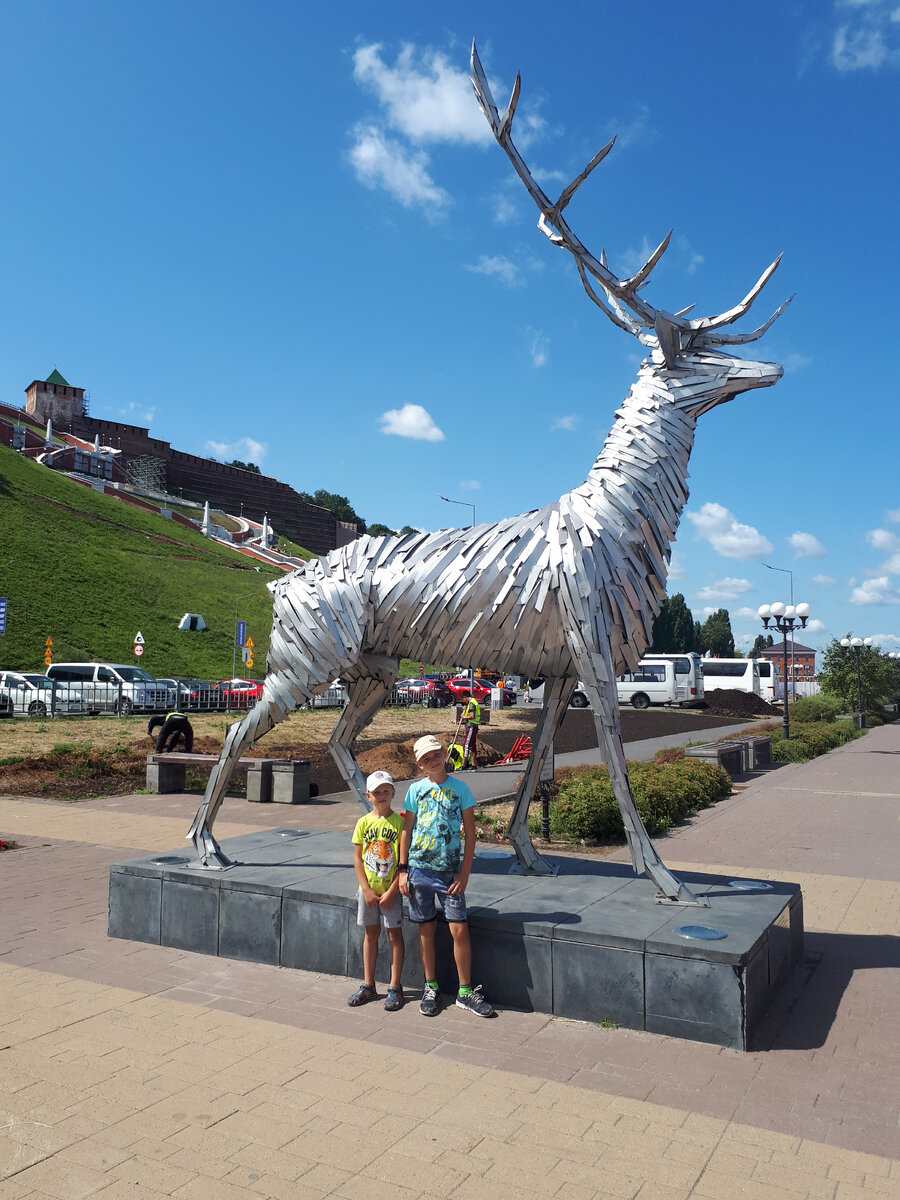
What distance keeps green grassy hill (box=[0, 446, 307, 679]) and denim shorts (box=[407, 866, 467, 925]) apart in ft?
116

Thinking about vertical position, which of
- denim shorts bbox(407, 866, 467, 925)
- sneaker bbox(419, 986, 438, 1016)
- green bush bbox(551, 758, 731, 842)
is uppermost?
denim shorts bbox(407, 866, 467, 925)

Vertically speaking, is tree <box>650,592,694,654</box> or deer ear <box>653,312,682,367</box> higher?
tree <box>650,592,694,654</box>

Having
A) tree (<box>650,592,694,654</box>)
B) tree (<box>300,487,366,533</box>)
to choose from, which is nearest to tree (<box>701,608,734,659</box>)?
tree (<box>650,592,694,654</box>)

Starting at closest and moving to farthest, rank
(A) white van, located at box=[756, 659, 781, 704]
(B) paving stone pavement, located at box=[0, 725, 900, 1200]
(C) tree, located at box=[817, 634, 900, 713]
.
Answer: (B) paving stone pavement, located at box=[0, 725, 900, 1200]
(C) tree, located at box=[817, 634, 900, 713]
(A) white van, located at box=[756, 659, 781, 704]

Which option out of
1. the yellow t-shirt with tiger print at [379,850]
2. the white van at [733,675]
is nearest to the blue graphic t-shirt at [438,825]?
the yellow t-shirt with tiger print at [379,850]

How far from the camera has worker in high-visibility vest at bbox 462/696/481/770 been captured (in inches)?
630

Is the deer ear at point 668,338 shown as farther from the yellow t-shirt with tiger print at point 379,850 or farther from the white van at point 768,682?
the white van at point 768,682

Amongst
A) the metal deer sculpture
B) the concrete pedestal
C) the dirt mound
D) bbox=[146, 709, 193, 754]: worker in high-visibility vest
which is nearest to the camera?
the concrete pedestal

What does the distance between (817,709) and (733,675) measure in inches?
A: 552

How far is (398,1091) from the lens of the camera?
3.75 metres

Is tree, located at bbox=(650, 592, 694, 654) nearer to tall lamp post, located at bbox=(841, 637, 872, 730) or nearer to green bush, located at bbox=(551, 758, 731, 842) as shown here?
tall lamp post, located at bbox=(841, 637, 872, 730)

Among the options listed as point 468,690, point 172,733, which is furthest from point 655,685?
point 172,733

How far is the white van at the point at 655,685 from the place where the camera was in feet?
124

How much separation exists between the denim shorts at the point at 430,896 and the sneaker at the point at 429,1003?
1.23ft
